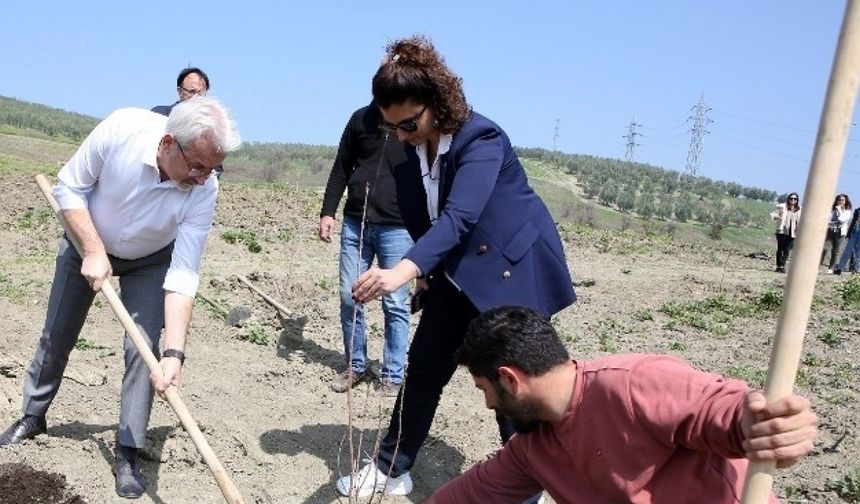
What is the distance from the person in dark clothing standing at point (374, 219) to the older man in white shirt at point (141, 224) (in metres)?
1.66

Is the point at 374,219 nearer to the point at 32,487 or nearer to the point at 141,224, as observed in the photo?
the point at 141,224

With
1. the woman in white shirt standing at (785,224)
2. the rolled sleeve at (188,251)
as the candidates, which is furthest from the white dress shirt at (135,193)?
the woman in white shirt standing at (785,224)

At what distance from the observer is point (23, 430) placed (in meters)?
4.07

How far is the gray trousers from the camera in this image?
12.2ft

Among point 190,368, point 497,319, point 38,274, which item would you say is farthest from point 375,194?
point 38,274

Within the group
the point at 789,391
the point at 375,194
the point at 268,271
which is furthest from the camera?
the point at 268,271

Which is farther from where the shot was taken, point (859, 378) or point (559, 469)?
point (859, 378)

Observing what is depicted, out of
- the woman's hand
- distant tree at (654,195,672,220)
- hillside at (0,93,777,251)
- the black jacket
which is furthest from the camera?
distant tree at (654,195,672,220)

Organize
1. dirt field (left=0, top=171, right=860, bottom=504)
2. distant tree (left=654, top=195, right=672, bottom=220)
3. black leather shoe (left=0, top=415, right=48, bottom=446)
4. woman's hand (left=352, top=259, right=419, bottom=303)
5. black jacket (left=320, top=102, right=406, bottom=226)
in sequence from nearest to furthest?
woman's hand (left=352, top=259, right=419, bottom=303), black leather shoe (left=0, top=415, right=48, bottom=446), dirt field (left=0, top=171, right=860, bottom=504), black jacket (left=320, top=102, right=406, bottom=226), distant tree (left=654, top=195, right=672, bottom=220)

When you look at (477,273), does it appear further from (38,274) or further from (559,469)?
(38,274)

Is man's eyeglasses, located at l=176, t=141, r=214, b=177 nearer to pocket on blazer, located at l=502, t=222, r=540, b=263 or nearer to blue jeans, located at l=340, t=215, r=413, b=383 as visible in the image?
pocket on blazer, located at l=502, t=222, r=540, b=263

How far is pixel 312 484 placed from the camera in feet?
13.9

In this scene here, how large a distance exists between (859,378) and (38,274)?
7.56m

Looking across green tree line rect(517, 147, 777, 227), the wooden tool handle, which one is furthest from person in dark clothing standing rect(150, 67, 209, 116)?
green tree line rect(517, 147, 777, 227)
